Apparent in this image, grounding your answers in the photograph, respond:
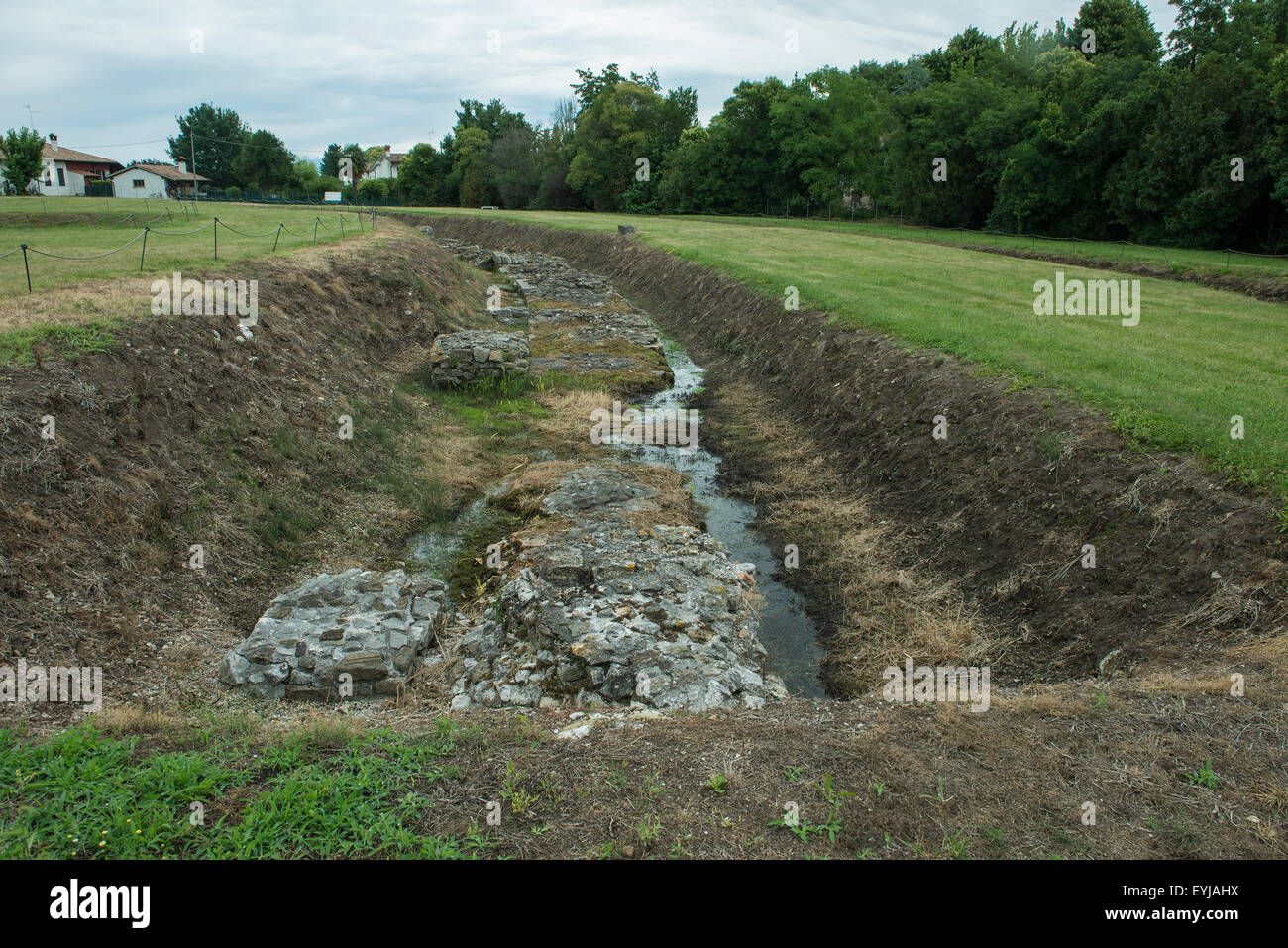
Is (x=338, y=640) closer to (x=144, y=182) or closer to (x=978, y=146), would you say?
(x=978, y=146)

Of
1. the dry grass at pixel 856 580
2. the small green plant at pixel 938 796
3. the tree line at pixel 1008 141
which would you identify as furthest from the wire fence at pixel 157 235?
the tree line at pixel 1008 141

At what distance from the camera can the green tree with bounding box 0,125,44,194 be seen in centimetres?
4962

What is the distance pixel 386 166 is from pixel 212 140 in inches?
A: 2009

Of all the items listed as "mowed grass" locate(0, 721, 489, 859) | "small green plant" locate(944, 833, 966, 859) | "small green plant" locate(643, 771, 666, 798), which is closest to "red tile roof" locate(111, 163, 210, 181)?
"mowed grass" locate(0, 721, 489, 859)

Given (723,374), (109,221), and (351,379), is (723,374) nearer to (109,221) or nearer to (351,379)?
(351,379)

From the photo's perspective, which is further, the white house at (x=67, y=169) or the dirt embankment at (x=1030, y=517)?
the white house at (x=67, y=169)

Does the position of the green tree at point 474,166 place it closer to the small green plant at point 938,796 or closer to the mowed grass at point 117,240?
the mowed grass at point 117,240

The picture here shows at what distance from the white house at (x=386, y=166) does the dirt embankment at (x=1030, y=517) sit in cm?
13715

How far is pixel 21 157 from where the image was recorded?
4944cm

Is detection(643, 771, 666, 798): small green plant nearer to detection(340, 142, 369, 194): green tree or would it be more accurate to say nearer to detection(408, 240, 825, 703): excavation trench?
detection(408, 240, 825, 703): excavation trench

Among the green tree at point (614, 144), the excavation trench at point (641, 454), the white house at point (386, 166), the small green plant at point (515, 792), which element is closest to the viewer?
the small green plant at point (515, 792)

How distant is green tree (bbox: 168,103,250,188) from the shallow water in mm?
102149

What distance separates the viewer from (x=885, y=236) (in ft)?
129

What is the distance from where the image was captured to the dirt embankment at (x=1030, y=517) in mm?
7016
